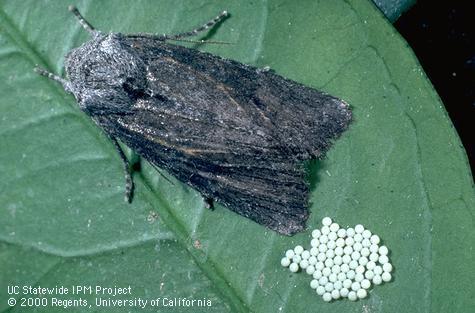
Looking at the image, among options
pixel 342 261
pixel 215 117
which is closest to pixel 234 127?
pixel 215 117

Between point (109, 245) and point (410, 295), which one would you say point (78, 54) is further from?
point (410, 295)

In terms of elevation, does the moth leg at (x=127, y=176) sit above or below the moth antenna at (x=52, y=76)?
below

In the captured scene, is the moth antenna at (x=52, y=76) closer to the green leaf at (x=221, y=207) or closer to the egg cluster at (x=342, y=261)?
the green leaf at (x=221, y=207)

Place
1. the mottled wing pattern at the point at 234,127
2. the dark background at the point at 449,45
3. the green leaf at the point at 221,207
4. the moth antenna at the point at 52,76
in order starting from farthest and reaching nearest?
the dark background at the point at 449,45 → the moth antenna at the point at 52,76 → the mottled wing pattern at the point at 234,127 → the green leaf at the point at 221,207

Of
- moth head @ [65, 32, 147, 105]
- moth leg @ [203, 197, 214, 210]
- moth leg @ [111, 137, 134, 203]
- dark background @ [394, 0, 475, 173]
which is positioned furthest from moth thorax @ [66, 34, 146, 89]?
dark background @ [394, 0, 475, 173]

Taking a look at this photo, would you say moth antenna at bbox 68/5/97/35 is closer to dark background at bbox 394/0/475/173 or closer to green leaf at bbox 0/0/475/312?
green leaf at bbox 0/0/475/312

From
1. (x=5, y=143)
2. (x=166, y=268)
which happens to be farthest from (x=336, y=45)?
(x=5, y=143)

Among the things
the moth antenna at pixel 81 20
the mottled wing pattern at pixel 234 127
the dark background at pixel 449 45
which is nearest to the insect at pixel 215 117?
the mottled wing pattern at pixel 234 127
